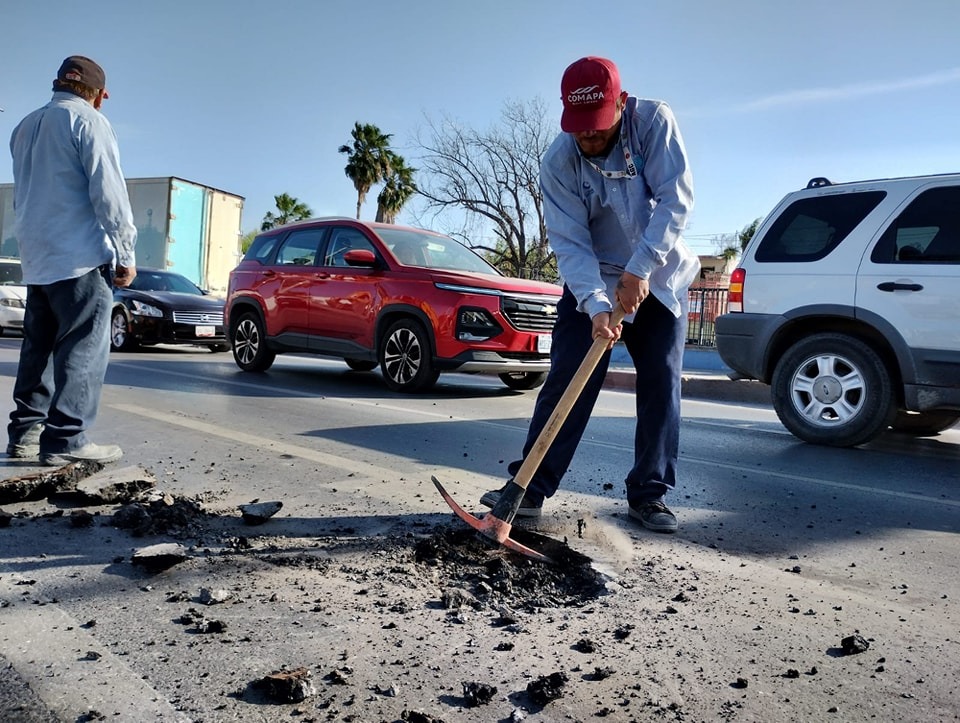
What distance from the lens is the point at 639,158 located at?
10.9 feet

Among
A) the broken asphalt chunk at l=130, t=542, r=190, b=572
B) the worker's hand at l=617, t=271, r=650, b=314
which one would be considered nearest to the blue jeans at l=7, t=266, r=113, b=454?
the broken asphalt chunk at l=130, t=542, r=190, b=572

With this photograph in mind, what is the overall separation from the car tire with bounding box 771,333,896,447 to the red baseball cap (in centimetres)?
377

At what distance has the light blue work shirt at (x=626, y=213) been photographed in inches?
126

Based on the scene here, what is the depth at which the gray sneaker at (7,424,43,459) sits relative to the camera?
13.9 feet

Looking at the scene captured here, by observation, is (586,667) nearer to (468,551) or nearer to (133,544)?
(468,551)

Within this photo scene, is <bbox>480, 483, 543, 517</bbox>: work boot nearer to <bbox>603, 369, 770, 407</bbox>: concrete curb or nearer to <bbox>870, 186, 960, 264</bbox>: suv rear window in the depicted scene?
<bbox>870, 186, 960, 264</bbox>: suv rear window

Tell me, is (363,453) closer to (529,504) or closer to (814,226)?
(529,504)

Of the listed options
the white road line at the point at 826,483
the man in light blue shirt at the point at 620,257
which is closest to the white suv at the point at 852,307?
the white road line at the point at 826,483

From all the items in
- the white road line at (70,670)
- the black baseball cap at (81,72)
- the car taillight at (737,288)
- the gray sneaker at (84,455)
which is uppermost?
the black baseball cap at (81,72)

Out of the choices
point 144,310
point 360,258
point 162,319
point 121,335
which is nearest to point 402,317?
point 360,258

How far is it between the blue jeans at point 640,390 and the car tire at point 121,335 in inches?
414

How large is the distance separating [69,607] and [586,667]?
1.51 meters

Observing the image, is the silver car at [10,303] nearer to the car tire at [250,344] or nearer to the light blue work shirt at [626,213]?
the car tire at [250,344]

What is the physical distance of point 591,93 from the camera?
305 cm
